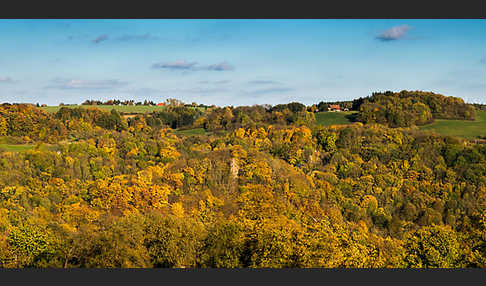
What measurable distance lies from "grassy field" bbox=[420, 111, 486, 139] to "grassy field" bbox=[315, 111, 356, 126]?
1200 centimetres

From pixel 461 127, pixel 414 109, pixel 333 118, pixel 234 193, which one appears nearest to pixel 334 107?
pixel 333 118

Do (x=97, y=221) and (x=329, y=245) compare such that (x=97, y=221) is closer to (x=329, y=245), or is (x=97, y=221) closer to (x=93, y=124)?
(x=329, y=245)

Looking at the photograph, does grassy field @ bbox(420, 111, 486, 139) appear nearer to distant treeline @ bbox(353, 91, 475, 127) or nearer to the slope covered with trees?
distant treeline @ bbox(353, 91, 475, 127)

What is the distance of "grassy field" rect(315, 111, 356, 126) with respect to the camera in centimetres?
7188

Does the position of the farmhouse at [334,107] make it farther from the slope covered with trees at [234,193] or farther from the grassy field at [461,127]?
the grassy field at [461,127]

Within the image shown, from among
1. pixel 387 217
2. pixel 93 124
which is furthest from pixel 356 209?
pixel 93 124

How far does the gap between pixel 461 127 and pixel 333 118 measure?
19.2 m

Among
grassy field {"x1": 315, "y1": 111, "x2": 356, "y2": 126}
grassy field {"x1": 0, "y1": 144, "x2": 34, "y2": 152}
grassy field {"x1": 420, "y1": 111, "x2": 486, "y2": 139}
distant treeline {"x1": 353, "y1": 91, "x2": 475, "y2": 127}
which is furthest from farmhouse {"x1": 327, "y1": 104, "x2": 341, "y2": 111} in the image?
grassy field {"x1": 0, "y1": 144, "x2": 34, "y2": 152}

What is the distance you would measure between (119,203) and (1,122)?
21381 millimetres

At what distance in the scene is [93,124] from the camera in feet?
203

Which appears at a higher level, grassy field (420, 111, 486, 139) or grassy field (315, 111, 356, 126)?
grassy field (315, 111, 356, 126)

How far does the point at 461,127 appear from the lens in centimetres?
6347

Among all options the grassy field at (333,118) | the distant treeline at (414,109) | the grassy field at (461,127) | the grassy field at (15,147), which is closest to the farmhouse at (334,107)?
the grassy field at (333,118)

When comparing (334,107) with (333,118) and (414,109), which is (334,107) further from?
(414,109)
